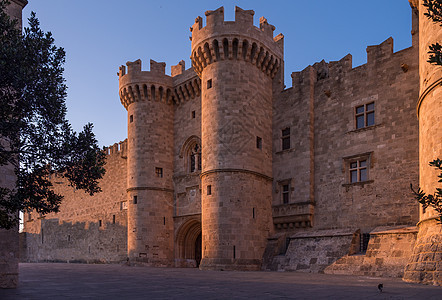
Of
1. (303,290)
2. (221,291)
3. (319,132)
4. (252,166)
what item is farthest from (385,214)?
(221,291)

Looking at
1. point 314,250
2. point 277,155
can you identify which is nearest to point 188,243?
point 277,155

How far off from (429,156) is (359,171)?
6.52m

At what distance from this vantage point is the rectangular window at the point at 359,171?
18359mm

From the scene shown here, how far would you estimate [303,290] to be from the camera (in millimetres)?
9375

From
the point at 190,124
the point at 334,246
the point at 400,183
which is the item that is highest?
the point at 190,124

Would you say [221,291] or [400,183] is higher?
[400,183]

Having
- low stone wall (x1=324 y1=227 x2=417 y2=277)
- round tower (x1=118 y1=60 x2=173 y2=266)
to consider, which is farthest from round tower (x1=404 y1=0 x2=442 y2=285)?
round tower (x1=118 y1=60 x2=173 y2=266)

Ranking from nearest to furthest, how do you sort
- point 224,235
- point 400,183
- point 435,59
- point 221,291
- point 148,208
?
point 435,59
point 221,291
point 400,183
point 224,235
point 148,208

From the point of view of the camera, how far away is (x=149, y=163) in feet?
82.6

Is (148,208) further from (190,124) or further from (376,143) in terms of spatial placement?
(376,143)

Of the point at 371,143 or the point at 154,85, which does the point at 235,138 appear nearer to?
the point at 371,143

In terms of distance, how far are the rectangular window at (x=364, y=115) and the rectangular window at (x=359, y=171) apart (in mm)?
1499

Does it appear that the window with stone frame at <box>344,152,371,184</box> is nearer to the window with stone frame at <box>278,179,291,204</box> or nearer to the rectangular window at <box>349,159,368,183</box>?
the rectangular window at <box>349,159,368,183</box>

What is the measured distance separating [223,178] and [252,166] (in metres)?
1.45
